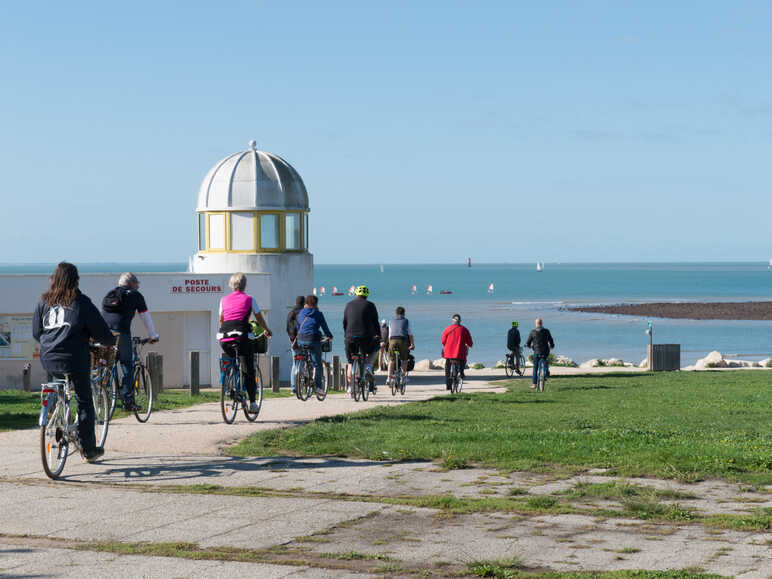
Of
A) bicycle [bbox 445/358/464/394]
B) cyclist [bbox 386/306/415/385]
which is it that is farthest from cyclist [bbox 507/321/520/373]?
cyclist [bbox 386/306/415/385]

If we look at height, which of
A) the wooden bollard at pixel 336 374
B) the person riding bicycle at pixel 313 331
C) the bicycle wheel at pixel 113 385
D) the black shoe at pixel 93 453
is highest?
the person riding bicycle at pixel 313 331

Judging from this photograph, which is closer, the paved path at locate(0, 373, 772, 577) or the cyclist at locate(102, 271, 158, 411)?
the paved path at locate(0, 373, 772, 577)

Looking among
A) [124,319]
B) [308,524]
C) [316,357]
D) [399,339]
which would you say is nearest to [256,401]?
[124,319]

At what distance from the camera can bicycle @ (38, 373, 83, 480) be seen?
8625 millimetres

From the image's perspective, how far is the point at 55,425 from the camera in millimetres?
8797

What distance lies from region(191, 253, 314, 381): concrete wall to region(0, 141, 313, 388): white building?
0.10 feet

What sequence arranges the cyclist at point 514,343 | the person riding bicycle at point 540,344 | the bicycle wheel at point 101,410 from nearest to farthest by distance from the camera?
the bicycle wheel at point 101,410 → the person riding bicycle at point 540,344 → the cyclist at point 514,343

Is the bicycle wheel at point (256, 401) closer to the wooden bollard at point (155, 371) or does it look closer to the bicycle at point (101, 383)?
the bicycle at point (101, 383)

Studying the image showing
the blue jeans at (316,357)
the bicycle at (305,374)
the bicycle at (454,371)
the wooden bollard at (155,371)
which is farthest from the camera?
the bicycle at (454,371)

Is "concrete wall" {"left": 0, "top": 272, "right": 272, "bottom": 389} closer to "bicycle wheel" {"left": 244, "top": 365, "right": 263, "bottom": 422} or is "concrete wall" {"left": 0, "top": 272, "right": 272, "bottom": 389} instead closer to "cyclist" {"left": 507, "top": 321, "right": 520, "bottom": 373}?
"cyclist" {"left": 507, "top": 321, "right": 520, "bottom": 373}

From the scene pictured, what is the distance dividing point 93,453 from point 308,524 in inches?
125

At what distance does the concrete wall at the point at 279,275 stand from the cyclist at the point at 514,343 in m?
6.20

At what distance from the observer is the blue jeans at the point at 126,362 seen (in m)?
11.9

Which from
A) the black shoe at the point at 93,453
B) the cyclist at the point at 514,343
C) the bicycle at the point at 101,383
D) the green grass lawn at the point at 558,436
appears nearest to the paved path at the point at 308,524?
the black shoe at the point at 93,453
